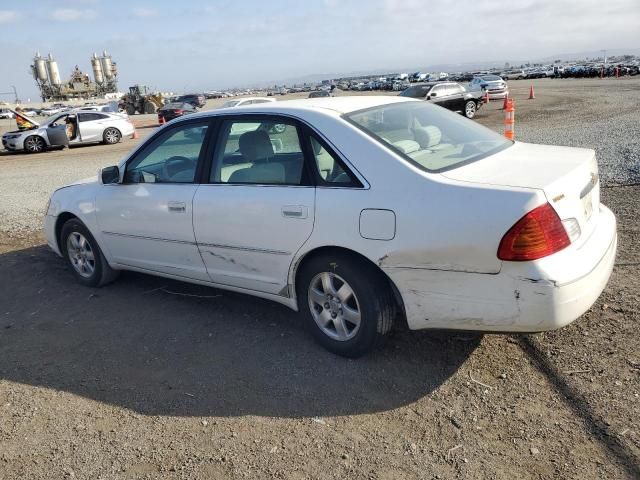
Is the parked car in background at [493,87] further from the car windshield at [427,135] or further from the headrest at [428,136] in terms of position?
the headrest at [428,136]

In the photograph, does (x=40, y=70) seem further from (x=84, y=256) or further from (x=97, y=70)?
(x=84, y=256)

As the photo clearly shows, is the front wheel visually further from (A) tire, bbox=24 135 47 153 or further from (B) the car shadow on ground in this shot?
(B) the car shadow on ground

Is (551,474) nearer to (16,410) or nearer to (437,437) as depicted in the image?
(437,437)

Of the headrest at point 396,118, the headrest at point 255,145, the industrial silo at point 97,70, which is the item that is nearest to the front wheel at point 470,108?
the headrest at point 396,118

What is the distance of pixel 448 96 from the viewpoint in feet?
76.7

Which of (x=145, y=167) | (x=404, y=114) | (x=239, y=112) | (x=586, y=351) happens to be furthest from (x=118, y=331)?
(x=586, y=351)

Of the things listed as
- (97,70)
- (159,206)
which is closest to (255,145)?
(159,206)

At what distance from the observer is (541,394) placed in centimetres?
318

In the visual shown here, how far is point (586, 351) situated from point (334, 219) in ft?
5.95

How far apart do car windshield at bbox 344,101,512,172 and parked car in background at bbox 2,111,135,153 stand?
794 inches

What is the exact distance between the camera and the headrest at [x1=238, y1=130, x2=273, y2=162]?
4.08m

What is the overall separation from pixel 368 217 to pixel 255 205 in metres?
0.90

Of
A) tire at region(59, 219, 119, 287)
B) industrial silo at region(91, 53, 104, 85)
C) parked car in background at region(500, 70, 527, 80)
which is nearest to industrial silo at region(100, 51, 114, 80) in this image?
industrial silo at region(91, 53, 104, 85)

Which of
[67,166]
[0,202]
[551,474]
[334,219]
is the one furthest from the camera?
[67,166]
